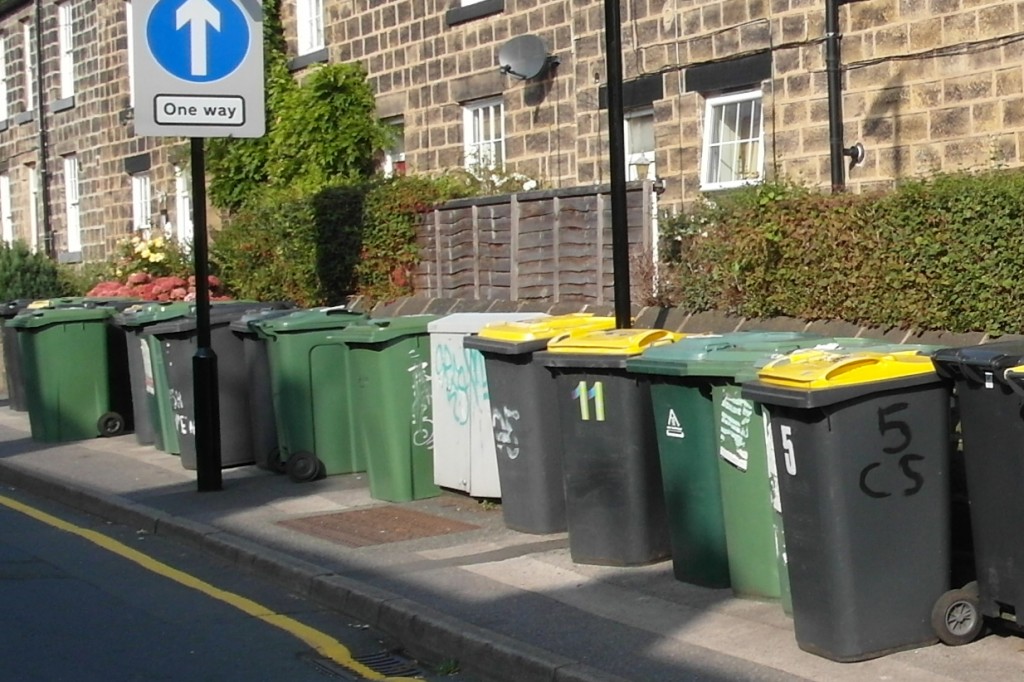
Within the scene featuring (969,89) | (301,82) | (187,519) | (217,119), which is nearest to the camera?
(187,519)

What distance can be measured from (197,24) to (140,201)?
1658 centimetres

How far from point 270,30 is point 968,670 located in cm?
1724

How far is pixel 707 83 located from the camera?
14688 millimetres

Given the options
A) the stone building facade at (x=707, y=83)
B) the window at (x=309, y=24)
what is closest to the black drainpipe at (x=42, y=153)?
the window at (x=309, y=24)

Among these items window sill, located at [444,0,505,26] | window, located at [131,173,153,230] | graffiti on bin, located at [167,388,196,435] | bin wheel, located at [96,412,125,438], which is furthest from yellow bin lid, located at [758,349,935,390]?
window, located at [131,173,153,230]

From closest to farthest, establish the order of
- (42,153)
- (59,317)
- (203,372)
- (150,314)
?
(203,372) < (150,314) < (59,317) < (42,153)

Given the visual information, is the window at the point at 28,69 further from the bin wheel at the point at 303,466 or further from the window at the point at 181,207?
the bin wheel at the point at 303,466

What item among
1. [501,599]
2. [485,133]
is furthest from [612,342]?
[485,133]

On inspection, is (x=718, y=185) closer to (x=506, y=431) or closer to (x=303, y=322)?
(x=303, y=322)

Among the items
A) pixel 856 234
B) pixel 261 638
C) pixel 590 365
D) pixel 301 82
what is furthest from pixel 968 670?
pixel 301 82

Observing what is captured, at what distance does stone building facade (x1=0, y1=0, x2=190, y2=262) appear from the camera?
26547mm

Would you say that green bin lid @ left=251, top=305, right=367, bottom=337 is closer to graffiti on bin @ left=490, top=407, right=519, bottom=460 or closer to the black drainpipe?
graffiti on bin @ left=490, top=407, right=519, bottom=460

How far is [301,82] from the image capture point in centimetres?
2097

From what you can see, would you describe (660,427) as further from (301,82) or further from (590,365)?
(301,82)
